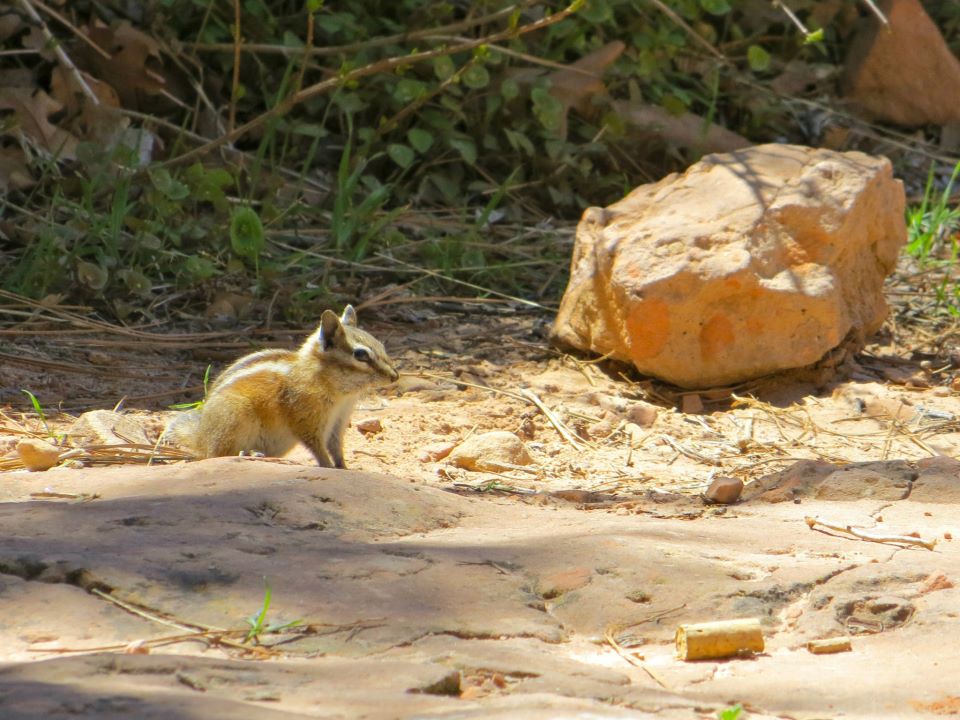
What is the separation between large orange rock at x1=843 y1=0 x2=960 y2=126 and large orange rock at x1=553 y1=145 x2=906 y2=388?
3.06m

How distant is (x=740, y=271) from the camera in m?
5.66

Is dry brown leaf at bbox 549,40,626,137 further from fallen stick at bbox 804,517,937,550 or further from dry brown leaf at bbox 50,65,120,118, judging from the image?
fallen stick at bbox 804,517,937,550

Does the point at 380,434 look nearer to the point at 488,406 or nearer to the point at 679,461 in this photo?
the point at 488,406

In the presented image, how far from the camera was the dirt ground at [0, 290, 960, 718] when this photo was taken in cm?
237

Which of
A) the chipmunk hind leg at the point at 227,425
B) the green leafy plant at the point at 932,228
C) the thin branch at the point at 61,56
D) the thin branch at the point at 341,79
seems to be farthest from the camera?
the green leafy plant at the point at 932,228

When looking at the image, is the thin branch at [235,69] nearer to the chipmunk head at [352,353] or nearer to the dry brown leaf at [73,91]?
the dry brown leaf at [73,91]

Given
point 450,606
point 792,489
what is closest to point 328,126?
point 792,489

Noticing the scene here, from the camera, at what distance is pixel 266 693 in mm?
2264

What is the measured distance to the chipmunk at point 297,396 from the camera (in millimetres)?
4832

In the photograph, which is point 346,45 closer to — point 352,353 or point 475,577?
point 352,353

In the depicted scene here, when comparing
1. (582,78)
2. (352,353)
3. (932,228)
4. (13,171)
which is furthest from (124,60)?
(932,228)

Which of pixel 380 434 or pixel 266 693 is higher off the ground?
pixel 266 693

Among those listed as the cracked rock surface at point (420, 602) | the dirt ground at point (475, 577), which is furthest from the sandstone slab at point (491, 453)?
the cracked rock surface at point (420, 602)

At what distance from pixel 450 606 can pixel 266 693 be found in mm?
720
